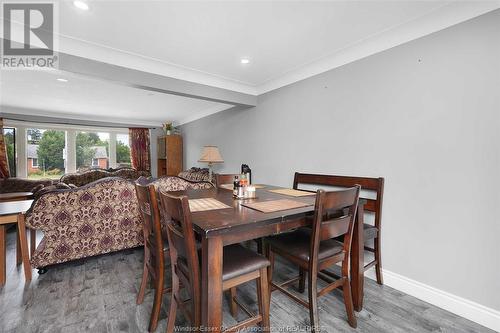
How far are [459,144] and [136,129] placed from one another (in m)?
6.77

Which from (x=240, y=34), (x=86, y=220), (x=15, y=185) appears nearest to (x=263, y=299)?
(x=86, y=220)

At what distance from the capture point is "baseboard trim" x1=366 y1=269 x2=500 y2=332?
156cm

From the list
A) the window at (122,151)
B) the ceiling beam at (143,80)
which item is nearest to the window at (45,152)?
the window at (122,151)

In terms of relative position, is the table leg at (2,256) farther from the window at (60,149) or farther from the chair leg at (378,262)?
the window at (60,149)

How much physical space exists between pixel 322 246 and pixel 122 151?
21.6 ft

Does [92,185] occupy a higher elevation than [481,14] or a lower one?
lower

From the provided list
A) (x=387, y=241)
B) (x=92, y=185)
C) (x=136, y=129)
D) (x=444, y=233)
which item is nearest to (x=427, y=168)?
(x=444, y=233)

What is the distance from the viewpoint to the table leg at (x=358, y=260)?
5.43 feet

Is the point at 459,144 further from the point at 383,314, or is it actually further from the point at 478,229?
the point at 383,314

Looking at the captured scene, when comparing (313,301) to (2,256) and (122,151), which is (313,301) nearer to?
(2,256)

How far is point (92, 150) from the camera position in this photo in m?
6.17

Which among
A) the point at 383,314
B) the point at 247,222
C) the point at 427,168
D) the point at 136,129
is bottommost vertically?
the point at 383,314

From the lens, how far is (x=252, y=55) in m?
2.50

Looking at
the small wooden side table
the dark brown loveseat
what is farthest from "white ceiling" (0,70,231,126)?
the small wooden side table
